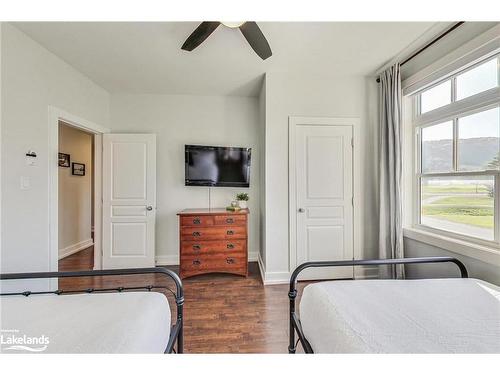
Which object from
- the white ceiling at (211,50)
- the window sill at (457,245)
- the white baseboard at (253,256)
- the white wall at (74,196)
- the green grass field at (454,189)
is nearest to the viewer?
the window sill at (457,245)

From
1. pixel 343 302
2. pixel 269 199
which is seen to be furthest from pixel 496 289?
pixel 269 199

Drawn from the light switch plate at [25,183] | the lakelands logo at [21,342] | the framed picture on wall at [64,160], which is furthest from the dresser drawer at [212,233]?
the framed picture on wall at [64,160]

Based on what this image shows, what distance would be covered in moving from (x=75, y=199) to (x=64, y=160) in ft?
2.40

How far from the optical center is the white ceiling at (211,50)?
1.97 m

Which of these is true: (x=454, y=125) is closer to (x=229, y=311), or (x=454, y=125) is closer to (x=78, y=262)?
(x=229, y=311)

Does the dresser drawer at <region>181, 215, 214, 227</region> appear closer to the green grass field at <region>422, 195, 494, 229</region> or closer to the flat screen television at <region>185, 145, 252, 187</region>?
the flat screen television at <region>185, 145, 252, 187</region>

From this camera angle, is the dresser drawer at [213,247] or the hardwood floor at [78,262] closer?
the dresser drawer at [213,247]

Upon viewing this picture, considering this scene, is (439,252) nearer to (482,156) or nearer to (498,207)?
(498,207)

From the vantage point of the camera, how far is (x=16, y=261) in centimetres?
193

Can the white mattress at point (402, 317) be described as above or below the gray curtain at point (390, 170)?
below

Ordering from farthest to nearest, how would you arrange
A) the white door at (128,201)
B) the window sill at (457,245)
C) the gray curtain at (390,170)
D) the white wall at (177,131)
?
the white wall at (177,131) < the white door at (128,201) < the gray curtain at (390,170) < the window sill at (457,245)

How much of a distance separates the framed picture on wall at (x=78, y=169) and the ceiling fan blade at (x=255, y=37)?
3.89m

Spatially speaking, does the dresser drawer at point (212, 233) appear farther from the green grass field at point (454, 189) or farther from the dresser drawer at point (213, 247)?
the green grass field at point (454, 189)
